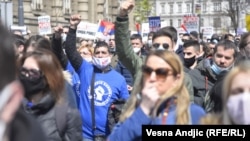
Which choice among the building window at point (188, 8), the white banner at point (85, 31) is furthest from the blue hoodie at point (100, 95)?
the building window at point (188, 8)

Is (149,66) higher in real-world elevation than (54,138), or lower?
higher

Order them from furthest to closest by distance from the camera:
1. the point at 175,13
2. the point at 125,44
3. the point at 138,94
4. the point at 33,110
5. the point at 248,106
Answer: the point at 175,13 < the point at 125,44 < the point at 33,110 < the point at 138,94 < the point at 248,106

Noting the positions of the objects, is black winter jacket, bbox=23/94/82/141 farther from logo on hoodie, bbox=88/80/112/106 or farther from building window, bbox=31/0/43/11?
building window, bbox=31/0/43/11

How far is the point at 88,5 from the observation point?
3938 centimetres

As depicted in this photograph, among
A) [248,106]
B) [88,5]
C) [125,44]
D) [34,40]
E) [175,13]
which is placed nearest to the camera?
[248,106]

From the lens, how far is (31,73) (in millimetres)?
5117

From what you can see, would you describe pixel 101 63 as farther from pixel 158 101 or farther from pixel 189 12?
pixel 189 12

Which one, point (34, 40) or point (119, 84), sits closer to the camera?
point (34, 40)

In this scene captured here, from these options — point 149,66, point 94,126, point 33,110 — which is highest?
point 149,66

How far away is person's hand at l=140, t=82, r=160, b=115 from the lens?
3828mm

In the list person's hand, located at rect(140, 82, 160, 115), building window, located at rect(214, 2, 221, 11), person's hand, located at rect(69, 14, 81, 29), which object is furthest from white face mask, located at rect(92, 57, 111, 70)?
building window, located at rect(214, 2, 221, 11)

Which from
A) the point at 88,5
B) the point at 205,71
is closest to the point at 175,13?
the point at 88,5

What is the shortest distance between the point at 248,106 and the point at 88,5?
119ft

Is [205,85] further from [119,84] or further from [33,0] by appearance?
[33,0]
